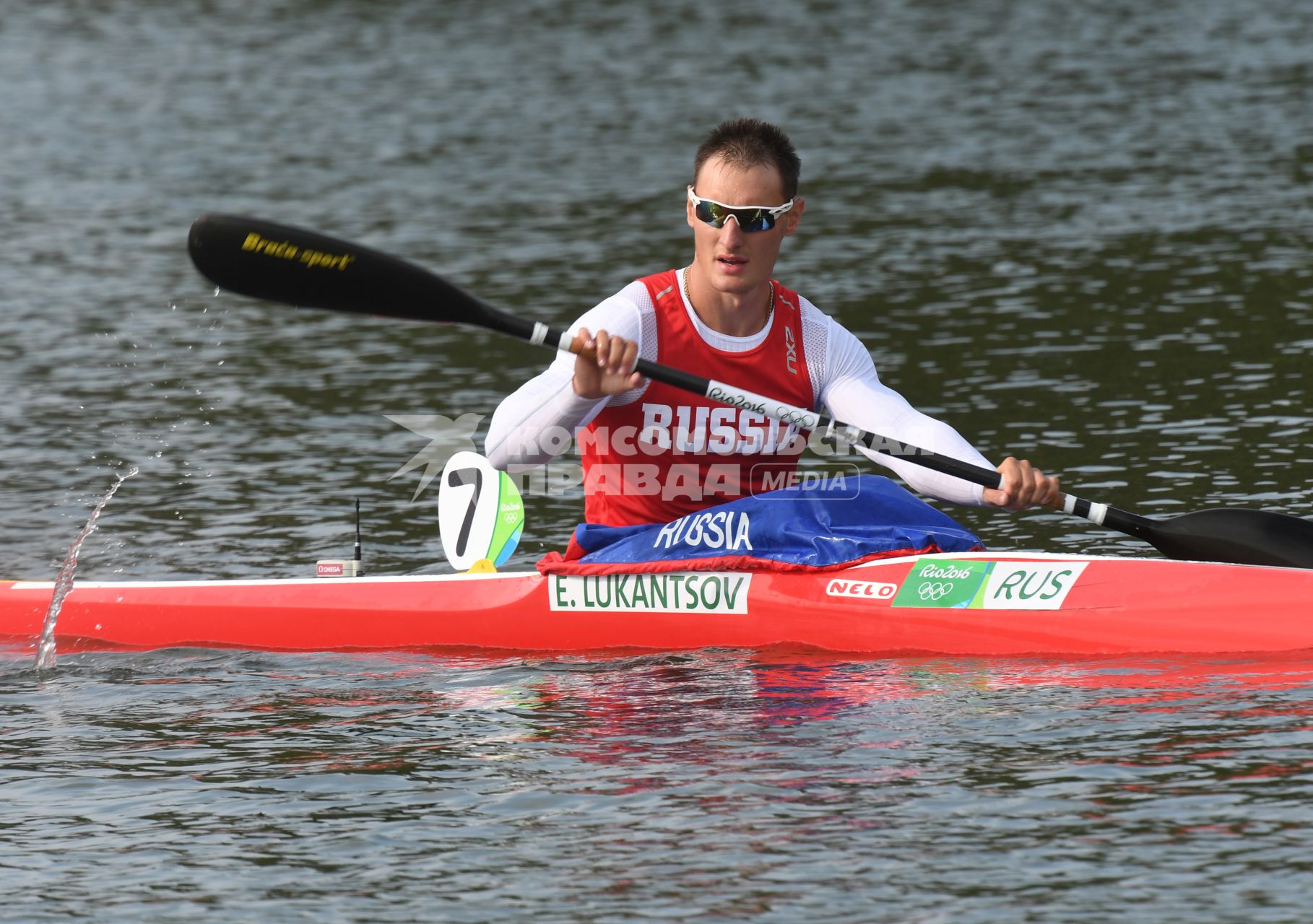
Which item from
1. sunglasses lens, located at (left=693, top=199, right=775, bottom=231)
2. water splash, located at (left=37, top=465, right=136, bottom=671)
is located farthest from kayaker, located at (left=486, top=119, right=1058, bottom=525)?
water splash, located at (left=37, top=465, right=136, bottom=671)

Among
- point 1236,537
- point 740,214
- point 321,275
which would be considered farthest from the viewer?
point 321,275

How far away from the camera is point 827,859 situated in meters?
5.22

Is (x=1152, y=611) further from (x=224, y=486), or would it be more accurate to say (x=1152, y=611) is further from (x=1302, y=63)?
(x=1302, y=63)

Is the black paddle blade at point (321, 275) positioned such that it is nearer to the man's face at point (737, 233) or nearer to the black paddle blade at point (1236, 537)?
the man's face at point (737, 233)

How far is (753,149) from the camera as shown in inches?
273

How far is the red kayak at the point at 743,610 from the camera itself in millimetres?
6879

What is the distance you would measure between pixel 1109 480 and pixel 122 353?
320 inches

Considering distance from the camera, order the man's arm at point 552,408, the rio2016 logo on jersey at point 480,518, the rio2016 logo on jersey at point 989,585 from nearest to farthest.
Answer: the man's arm at point 552,408 < the rio2016 logo on jersey at point 989,585 < the rio2016 logo on jersey at point 480,518

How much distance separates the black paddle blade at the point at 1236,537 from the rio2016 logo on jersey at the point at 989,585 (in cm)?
40

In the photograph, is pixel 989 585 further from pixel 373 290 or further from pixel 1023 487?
pixel 373 290

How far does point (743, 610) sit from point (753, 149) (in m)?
1.74

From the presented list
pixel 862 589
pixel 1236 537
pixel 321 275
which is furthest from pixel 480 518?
pixel 1236 537

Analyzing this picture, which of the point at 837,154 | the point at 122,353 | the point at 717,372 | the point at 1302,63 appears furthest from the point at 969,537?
the point at 1302,63

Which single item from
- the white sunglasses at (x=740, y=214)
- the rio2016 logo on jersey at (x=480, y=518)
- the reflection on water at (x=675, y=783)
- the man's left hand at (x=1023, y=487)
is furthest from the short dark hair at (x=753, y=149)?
the rio2016 logo on jersey at (x=480, y=518)
